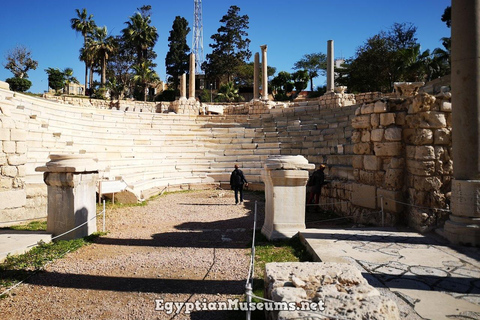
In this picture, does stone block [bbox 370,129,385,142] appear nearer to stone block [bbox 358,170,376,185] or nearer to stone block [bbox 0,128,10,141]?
stone block [bbox 358,170,376,185]

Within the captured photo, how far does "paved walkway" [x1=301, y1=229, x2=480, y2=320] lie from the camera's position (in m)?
3.19

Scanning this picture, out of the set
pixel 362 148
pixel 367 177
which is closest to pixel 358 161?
pixel 362 148

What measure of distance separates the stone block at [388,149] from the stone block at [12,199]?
8.52 metres

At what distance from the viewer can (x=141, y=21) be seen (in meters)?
45.3

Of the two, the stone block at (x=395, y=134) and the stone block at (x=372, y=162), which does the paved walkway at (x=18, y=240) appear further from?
the stone block at (x=395, y=134)

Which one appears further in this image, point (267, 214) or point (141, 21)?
point (141, 21)

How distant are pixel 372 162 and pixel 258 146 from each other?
9.73 metres

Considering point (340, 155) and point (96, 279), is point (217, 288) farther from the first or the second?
point (340, 155)

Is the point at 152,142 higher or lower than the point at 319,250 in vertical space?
higher

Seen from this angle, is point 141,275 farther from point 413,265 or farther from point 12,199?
point 12,199

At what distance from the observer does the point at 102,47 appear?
40281 mm

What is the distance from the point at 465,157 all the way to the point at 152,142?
13785mm

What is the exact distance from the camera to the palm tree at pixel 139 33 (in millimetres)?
44812

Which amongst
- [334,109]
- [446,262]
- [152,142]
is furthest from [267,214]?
[334,109]
